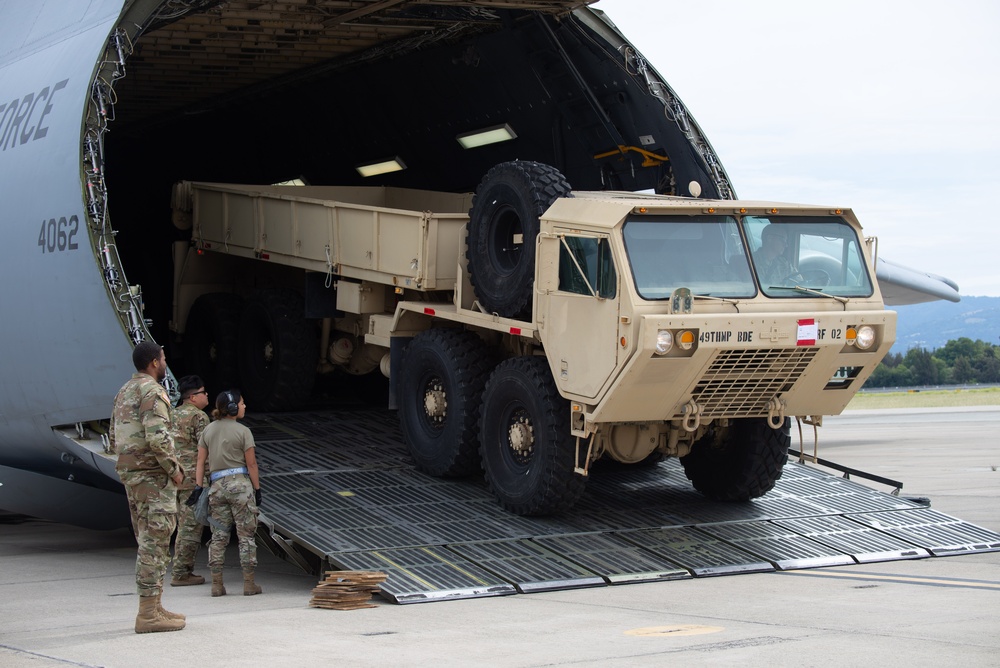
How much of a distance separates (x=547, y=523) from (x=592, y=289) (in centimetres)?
200

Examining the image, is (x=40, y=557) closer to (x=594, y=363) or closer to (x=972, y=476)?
(x=594, y=363)

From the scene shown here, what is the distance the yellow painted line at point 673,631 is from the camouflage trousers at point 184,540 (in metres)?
4.06

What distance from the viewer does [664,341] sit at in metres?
9.83

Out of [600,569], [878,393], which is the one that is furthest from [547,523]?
[878,393]

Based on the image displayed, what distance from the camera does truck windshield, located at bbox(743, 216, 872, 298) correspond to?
10664mm

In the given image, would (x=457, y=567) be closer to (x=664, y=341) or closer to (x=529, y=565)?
(x=529, y=565)

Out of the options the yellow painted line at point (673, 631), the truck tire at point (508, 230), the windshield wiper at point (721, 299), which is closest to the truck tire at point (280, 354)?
the truck tire at point (508, 230)

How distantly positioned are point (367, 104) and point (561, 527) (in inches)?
313

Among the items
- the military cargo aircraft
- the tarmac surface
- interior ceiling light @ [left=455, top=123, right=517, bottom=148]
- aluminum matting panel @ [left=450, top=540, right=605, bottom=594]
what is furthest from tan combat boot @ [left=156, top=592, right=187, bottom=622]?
interior ceiling light @ [left=455, top=123, right=517, bottom=148]

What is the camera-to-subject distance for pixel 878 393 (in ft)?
180

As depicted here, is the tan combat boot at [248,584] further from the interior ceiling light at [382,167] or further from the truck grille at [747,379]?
the interior ceiling light at [382,167]

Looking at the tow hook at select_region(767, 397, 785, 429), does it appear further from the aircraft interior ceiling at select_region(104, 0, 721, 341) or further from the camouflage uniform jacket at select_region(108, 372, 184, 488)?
the camouflage uniform jacket at select_region(108, 372, 184, 488)

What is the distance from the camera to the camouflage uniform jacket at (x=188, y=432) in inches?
422

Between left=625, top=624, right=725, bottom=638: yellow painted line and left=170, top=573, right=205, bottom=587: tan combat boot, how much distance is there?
4026mm
